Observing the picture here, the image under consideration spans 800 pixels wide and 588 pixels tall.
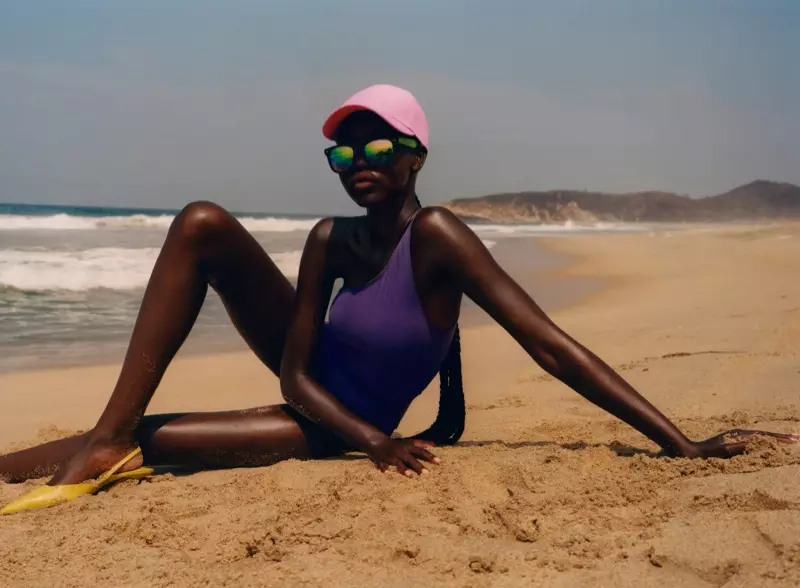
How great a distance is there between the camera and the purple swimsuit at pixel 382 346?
2.75m

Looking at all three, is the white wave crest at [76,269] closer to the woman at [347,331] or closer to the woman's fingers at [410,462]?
the woman at [347,331]

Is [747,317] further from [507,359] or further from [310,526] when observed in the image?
[310,526]

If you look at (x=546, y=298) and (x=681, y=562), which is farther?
(x=546, y=298)

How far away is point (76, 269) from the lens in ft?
36.4

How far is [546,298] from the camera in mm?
9883

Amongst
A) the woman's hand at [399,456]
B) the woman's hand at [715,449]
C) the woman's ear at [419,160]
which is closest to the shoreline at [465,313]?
the woman's hand at [399,456]

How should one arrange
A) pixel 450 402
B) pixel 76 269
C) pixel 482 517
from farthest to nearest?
pixel 76 269, pixel 450 402, pixel 482 517

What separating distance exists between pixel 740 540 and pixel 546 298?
26.5ft

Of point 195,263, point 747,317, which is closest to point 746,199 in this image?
point 747,317

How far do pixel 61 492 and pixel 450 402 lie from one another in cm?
145

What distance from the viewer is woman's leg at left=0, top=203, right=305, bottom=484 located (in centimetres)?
279

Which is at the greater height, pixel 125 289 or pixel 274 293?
pixel 274 293

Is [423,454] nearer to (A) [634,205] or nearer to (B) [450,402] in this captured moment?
(B) [450,402]

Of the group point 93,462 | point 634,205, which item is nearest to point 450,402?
point 93,462
